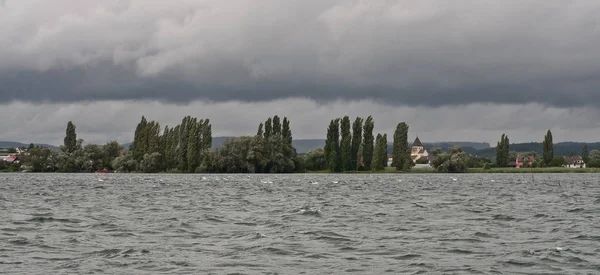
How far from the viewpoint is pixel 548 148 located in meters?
186

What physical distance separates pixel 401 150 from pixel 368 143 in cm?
1160

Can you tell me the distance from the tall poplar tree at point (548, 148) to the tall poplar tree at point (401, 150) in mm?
34720

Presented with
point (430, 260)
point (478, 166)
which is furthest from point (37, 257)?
point (478, 166)

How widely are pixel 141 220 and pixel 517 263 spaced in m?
19.5

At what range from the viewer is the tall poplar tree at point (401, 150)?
6850 inches

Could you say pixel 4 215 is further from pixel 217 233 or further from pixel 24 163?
pixel 24 163

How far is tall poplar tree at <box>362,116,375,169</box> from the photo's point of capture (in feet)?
544

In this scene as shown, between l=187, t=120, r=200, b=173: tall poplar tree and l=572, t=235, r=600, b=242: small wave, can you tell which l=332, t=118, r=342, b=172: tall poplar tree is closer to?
l=187, t=120, r=200, b=173: tall poplar tree

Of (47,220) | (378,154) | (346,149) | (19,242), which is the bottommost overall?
(19,242)

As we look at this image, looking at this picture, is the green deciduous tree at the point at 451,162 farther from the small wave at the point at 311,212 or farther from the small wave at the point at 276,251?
the small wave at the point at 276,251

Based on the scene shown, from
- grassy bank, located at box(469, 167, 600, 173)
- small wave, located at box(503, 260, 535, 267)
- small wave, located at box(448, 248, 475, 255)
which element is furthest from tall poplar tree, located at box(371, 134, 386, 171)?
small wave, located at box(503, 260, 535, 267)

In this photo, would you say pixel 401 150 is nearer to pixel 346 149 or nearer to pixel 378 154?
pixel 378 154

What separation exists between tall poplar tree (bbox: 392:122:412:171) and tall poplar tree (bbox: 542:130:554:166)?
34.7m

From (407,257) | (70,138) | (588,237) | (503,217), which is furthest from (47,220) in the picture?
(70,138)
